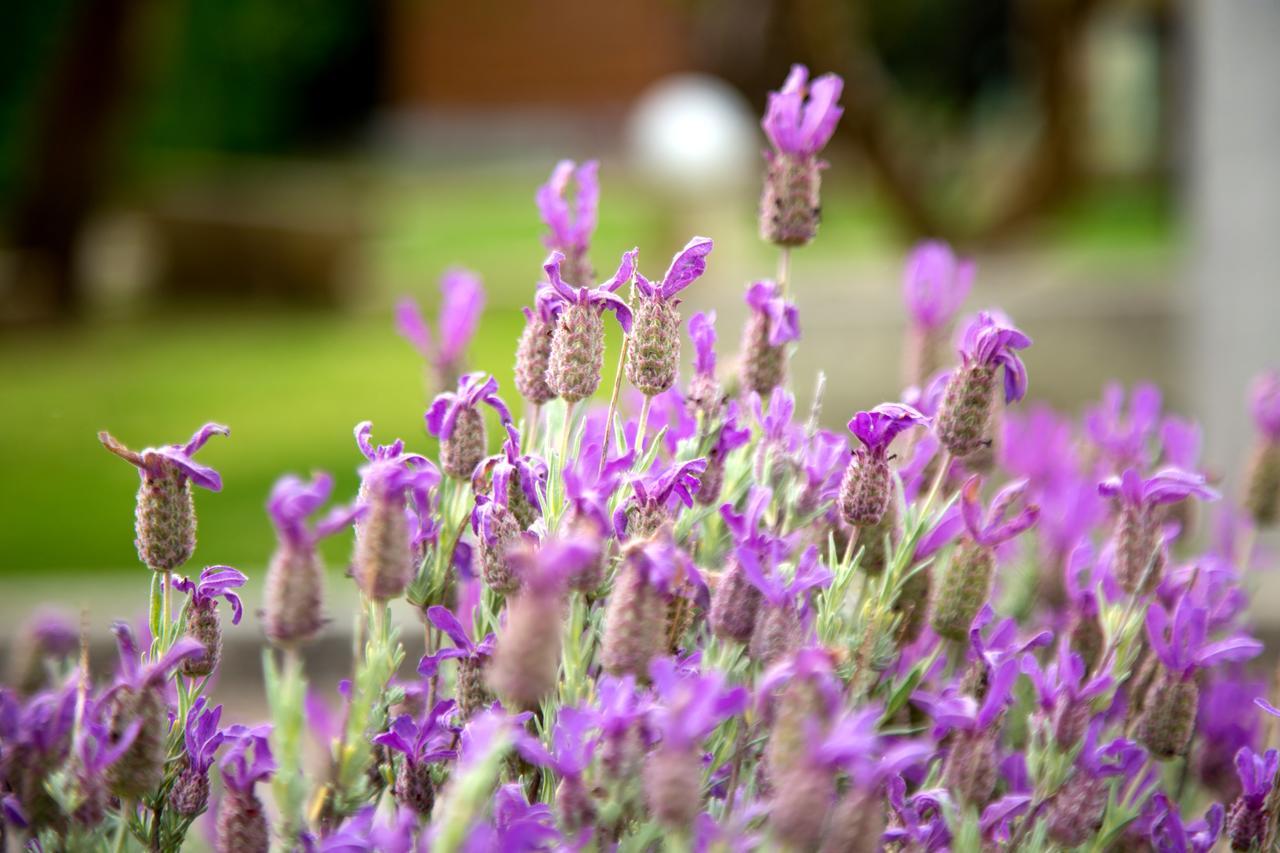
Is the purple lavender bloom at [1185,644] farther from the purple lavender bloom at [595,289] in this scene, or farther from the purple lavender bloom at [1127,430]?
the purple lavender bloom at [595,289]

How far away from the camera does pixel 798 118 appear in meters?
1.46

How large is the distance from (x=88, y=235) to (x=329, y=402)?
3.47m

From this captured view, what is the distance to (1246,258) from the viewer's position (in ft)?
13.4

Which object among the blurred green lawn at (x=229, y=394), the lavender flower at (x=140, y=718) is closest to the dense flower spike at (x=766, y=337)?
the lavender flower at (x=140, y=718)

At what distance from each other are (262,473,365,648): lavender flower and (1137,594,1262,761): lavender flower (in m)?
0.70

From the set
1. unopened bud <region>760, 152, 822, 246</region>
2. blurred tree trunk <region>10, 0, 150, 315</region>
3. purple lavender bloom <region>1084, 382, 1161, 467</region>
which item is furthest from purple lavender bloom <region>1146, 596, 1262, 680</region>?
blurred tree trunk <region>10, 0, 150, 315</region>

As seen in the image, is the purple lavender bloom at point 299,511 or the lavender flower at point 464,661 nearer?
the purple lavender bloom at point 299,511

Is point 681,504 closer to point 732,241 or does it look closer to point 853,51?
point 853,51

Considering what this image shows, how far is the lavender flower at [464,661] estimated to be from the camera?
4.10 ft

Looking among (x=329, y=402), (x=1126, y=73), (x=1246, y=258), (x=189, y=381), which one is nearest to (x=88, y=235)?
(x=189, y=381)

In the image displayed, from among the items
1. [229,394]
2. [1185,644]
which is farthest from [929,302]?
[229,394]

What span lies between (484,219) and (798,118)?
13.4 m

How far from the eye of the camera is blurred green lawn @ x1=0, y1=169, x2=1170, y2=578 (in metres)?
5.46

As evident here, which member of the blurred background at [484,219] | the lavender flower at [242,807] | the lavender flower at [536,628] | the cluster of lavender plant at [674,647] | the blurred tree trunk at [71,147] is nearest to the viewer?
the lavender flower at [536,628]
